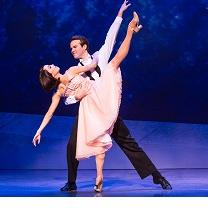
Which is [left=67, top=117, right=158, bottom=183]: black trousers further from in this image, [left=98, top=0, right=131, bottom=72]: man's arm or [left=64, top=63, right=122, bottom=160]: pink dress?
[left=98, top=0, right=131, bottom=72]: man's arm

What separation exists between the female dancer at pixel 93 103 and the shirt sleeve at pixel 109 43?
171 millimetres

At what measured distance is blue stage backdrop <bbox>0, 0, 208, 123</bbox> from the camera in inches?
254

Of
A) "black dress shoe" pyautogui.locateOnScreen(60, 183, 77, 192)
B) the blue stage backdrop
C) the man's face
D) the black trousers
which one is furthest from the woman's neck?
the blue stage backdrop

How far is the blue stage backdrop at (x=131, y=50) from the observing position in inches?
254

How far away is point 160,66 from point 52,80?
269cm

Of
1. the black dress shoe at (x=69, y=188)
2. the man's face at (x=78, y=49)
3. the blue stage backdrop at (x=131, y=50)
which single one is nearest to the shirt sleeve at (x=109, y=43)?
the man's face at (x=78, y=49)

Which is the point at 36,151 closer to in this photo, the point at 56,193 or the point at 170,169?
the point at 170,169

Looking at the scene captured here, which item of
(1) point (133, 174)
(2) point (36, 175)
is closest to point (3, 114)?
(2) point (36, 175)

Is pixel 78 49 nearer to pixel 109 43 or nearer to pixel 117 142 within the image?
pixel 109 43

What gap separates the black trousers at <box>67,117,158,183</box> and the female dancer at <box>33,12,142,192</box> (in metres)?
0.09

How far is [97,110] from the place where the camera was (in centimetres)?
418

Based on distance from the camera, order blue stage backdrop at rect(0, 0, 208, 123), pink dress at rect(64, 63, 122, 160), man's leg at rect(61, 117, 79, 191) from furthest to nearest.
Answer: blue stage backdrop at rect(0, 0, 208, 123) < man's leg at rect(61, 117, 79, 191) < pink dress at rect(64, 63, 122, 160)

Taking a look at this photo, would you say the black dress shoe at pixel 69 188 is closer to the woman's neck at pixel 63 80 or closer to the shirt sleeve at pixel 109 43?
the woman's neck at pixel 63 80

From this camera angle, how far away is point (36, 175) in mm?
5727
